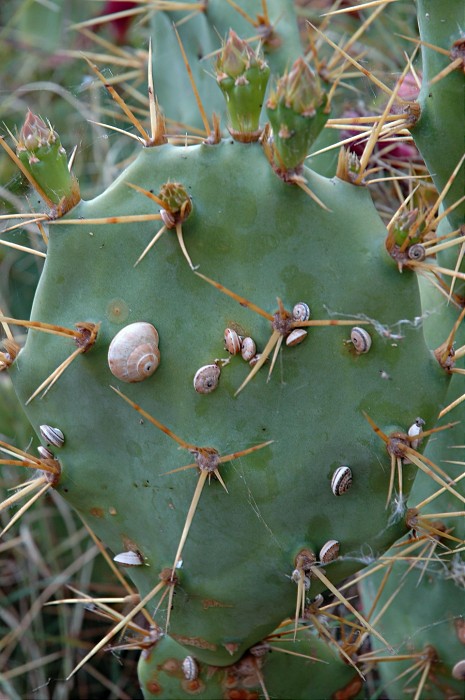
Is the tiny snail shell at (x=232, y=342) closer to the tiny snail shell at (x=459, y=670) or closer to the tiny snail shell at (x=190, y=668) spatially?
the tiny snail shell at (x=190, y=668)

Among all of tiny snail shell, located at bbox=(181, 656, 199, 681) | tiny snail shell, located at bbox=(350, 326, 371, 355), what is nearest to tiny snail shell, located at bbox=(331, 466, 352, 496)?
tiny snail shell, located at bbox=(350, 326, 371, 355)

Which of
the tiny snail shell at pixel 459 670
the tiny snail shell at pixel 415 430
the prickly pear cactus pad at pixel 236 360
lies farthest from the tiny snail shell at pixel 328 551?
the tiny snail shell at pixel 459 670

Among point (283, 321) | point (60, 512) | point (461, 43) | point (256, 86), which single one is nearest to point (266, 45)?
point (461, 43)

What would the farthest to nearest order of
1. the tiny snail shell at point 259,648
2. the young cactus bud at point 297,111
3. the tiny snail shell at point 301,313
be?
the tiny snail shell at point 259,648, the tiny snail shell at point 301,313, the young cactus bud at point 297,111

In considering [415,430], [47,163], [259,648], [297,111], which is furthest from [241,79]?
[259,648]

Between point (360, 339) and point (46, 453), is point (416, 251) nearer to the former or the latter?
point (360, 339)

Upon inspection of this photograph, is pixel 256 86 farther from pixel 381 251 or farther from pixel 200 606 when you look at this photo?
pixel 200 606

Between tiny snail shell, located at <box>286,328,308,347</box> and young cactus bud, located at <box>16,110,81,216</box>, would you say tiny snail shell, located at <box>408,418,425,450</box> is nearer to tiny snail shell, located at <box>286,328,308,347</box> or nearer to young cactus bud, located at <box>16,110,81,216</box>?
tiny snail shell, located at <box>286,328,308,347</box>
